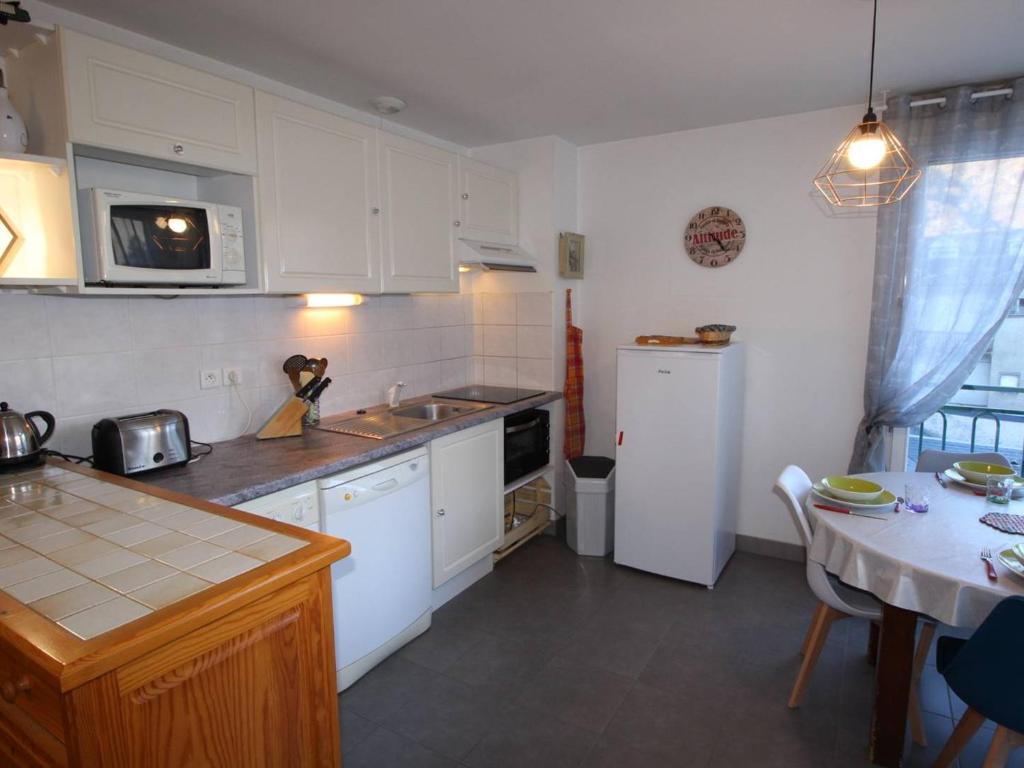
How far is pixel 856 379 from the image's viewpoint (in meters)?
3.09

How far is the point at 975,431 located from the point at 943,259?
953mm

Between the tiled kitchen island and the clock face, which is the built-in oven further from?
the tiled kitchen island

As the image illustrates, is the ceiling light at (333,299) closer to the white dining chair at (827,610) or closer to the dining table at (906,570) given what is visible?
the white dining chair at (827,610)

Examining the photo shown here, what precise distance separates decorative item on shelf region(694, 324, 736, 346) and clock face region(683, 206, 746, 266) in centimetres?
46

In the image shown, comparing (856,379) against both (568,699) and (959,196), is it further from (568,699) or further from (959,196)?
(568,699)

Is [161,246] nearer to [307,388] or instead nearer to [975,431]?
[307,388]

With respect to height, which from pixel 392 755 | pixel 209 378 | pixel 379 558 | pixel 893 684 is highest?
pixel 209 378

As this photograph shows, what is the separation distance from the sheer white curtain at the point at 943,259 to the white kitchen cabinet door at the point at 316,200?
8.00ft

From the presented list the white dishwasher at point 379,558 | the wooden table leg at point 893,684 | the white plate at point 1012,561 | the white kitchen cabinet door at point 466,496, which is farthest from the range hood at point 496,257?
the white plate at point 1012,561

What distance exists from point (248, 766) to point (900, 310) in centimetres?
313

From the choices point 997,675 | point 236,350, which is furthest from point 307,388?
point 997,675

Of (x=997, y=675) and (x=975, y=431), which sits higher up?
(x=975, y=431)

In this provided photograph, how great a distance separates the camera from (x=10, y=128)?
66.5 inches

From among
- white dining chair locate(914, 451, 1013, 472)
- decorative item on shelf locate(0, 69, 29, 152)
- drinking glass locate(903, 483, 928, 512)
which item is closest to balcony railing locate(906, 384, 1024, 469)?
white dining chair locate(914, 451, 1013, 472)
